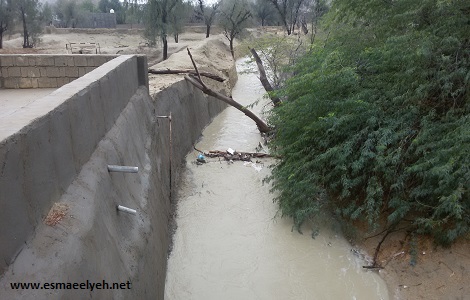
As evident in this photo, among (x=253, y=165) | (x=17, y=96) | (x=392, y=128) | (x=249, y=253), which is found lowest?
(x=249, y=253)

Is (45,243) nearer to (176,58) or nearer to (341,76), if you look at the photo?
(341,76)

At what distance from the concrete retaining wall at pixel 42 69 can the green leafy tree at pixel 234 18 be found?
2355 centimetres

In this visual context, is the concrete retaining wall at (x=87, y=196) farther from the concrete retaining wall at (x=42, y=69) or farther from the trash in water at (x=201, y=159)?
the trash in water at (x=201, y=159)

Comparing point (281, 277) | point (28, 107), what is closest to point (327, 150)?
point (281, 277)

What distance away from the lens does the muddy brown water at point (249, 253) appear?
22.1 feet

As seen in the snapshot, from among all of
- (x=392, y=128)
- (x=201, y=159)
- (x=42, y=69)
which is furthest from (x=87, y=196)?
(x=201, y=159)

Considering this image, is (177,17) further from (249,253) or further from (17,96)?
(249,253)

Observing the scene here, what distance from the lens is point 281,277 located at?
7156 mm

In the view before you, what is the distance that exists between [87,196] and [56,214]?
2.00 ft

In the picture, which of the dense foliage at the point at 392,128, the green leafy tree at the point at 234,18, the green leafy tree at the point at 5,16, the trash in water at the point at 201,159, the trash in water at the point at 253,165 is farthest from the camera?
the green leafy tree at the point at 234,18

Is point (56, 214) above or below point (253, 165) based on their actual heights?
above

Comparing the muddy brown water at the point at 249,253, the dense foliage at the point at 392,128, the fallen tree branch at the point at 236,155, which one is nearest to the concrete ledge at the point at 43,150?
the muddy brown water at the point at 249,253

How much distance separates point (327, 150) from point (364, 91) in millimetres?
1447

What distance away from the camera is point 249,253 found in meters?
7.78
